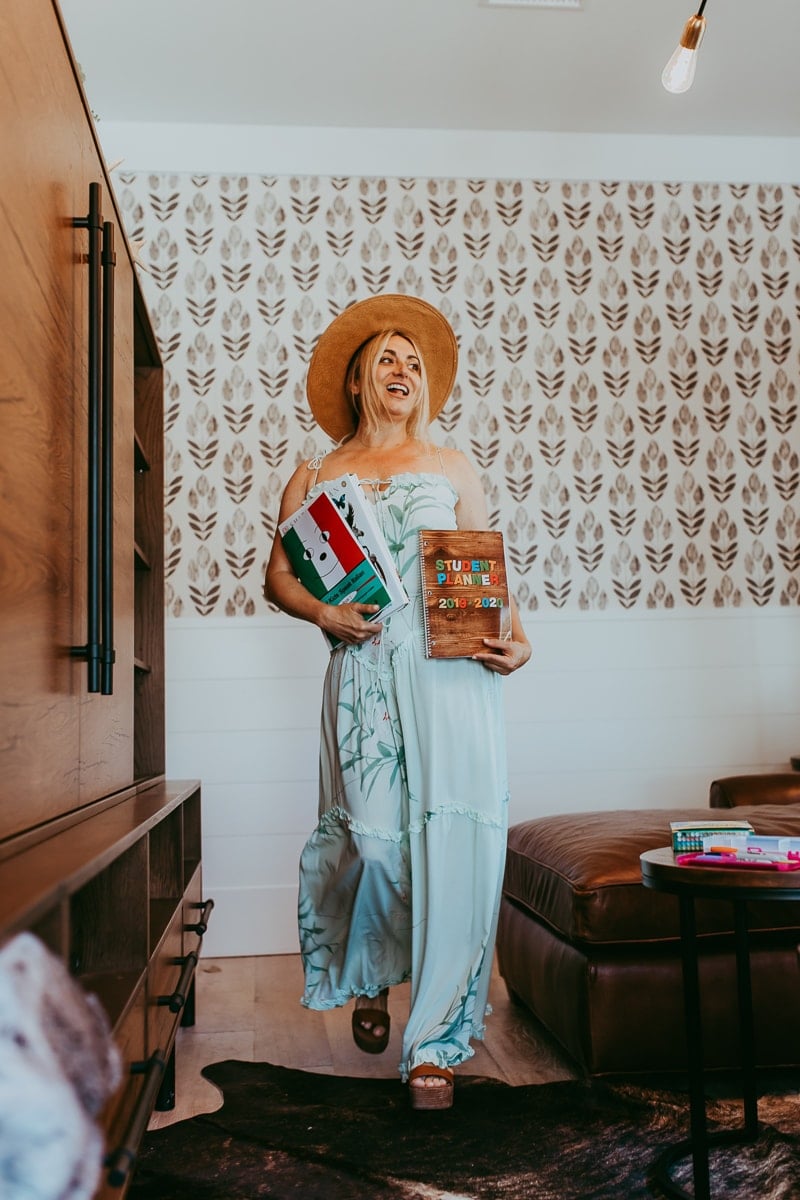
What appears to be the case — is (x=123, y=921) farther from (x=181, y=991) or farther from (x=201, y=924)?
(x=201, y=924)

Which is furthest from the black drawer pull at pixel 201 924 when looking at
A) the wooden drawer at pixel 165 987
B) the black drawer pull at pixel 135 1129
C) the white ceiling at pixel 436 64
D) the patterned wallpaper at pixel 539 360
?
the white ceiling at pixel 436 64

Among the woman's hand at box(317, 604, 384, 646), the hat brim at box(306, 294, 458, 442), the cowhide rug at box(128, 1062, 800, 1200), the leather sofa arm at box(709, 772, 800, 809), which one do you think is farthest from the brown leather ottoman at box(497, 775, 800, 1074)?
the hat brim at box(306, 294, 458, 442)

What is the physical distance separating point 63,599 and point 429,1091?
45.8 inches

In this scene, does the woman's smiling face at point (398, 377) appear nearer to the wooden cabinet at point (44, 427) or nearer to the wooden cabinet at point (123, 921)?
the wooden cabinet at point (44, 427)

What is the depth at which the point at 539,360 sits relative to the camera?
161 inches

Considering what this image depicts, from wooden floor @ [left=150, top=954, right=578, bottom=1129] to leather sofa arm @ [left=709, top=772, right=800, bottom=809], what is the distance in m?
0.86

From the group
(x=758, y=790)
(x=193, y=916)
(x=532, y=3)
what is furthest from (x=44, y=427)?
(x=532, y=3)

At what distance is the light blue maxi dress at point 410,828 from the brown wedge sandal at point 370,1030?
52 millimetres

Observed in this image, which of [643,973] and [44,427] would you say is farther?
[643,973]

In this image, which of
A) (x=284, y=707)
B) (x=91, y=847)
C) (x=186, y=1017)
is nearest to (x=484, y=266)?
(x=284, y=707)

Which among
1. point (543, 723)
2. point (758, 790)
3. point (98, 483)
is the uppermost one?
point (98, 483)

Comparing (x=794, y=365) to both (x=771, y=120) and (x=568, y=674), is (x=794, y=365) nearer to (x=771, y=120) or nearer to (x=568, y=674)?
(x=771, y=120)

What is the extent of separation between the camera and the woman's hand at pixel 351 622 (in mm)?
2211

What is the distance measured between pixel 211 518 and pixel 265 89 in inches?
60.7
